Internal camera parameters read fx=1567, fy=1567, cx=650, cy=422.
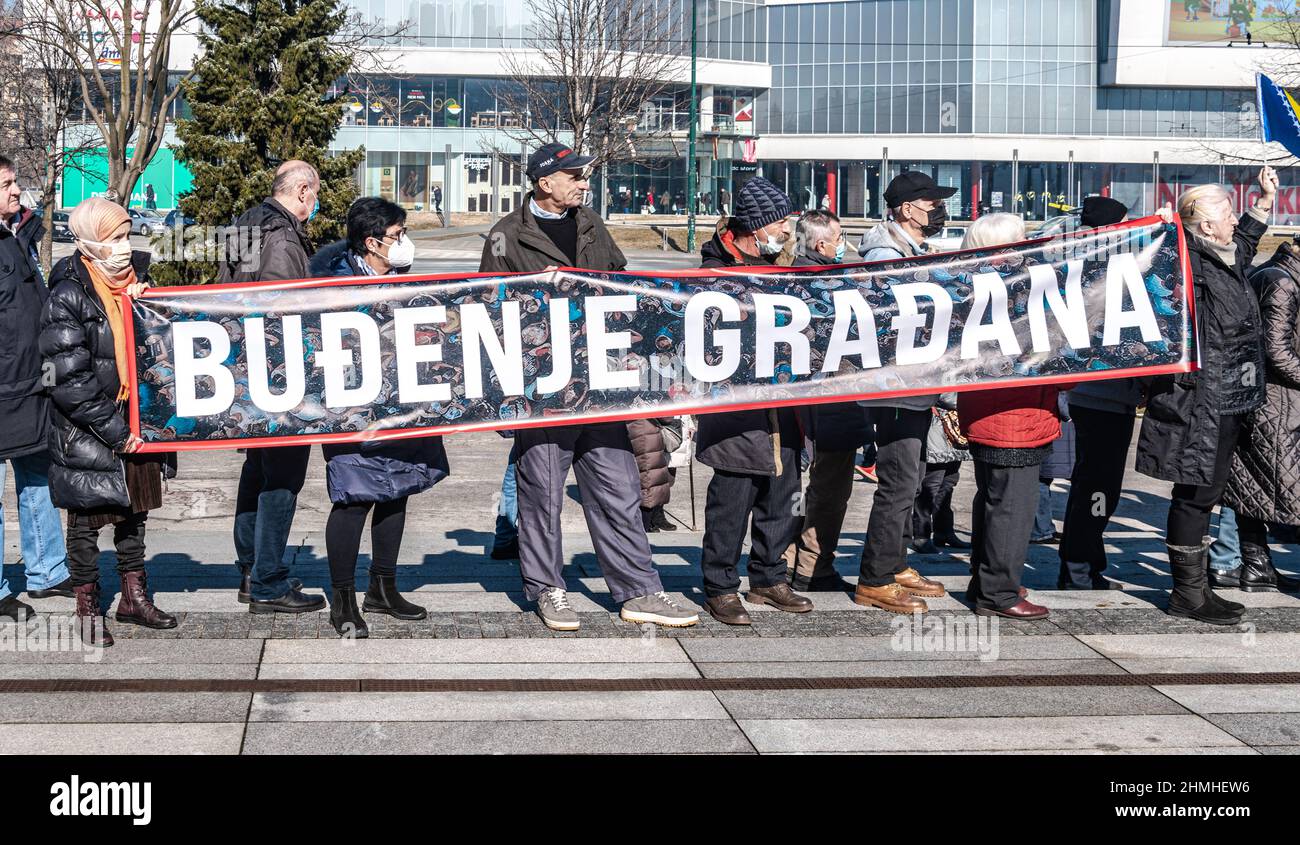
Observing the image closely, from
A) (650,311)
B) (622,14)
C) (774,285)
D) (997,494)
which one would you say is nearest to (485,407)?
(650,311)

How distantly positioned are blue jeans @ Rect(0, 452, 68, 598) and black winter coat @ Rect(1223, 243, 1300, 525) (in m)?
5.66

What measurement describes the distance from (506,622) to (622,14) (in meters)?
40.5

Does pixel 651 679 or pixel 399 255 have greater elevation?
pixel 399 255

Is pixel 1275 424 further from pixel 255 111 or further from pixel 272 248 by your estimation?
pixel 255 111

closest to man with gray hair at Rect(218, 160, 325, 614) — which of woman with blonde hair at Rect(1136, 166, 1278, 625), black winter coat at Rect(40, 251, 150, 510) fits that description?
black winter coat at Rect(40, 251, 150, 510)

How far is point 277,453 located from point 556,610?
4.60ft

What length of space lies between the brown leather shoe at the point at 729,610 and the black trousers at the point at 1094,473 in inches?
74.9

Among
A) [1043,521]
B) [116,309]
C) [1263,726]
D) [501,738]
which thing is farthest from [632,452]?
[1043,521]

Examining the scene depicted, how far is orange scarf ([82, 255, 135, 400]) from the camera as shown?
6391 mm

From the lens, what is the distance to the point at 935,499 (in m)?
9.41

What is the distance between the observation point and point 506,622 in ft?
22.9

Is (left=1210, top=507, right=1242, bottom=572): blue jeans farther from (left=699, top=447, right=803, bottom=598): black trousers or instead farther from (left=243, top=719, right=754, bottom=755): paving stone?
(left=243, top=719, right=754, bottom=755): paving stone

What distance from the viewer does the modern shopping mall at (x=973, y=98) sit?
7638cm
